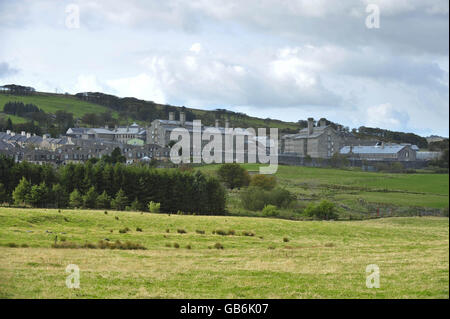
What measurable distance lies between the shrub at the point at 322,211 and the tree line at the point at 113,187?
891 cm

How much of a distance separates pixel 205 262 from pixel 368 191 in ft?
148

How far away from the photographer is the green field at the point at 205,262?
14.9 m

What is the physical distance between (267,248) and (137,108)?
13737 cm

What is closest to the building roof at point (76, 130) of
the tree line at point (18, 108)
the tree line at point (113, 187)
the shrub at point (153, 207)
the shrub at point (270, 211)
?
the tree line at point (18, 108)

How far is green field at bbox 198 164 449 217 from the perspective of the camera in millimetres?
50872

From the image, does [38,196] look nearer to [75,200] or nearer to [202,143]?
[75,200]

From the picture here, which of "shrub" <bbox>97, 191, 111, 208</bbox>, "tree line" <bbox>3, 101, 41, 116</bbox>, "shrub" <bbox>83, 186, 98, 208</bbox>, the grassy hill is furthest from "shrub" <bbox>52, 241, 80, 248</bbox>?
the grassy hill

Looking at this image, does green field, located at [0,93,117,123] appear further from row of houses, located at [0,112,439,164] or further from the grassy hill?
row of houses, located at [0,112,439,164]

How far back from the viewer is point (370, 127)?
503 ft
